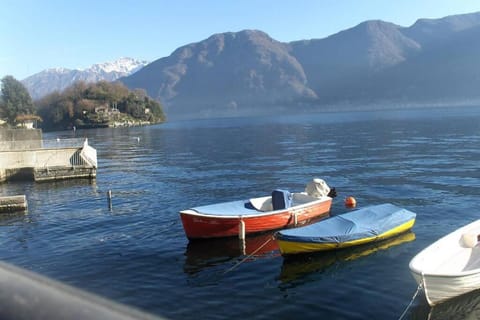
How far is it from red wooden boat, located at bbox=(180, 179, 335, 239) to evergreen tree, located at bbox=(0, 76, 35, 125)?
157 m

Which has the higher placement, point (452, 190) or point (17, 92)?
point (17, 92)

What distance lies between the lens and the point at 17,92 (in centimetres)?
16812

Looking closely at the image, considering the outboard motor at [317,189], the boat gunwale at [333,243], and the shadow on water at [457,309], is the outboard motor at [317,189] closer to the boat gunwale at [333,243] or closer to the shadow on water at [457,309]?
the boat gunwale at [333,243]

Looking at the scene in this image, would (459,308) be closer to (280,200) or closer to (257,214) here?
(257,214)

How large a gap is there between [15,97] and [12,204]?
153873 mm

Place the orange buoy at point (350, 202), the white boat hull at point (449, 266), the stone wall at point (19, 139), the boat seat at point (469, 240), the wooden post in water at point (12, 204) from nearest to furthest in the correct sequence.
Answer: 1. the white boat hull at point (449, 266)
2. the boat seat at point (469, 240)
3. the orange buoy at point (350, 202)
4. the wooden post in water at point (12, 204)
5. the stone wall at point (19, 139)

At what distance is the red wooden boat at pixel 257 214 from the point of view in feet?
79.4

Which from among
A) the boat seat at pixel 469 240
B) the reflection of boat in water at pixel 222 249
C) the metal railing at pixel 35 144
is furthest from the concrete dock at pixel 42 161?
the boat seat at pixel 469 240

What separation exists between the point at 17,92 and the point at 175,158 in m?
130

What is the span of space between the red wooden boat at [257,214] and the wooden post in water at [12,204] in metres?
15.9

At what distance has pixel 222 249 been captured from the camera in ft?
76.0

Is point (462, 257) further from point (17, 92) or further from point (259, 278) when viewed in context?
point (17, 92)

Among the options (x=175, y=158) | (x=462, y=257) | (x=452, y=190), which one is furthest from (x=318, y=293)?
(x=175, y=158)

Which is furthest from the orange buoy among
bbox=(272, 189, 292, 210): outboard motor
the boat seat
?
the boat seat
